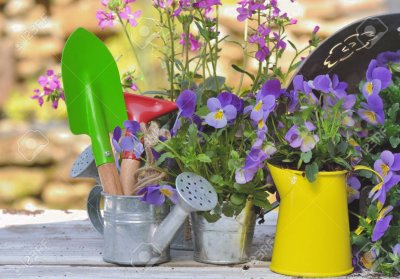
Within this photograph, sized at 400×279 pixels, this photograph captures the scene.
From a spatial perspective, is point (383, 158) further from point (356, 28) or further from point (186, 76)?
point (186, 76)

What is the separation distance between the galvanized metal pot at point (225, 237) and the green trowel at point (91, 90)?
0.18 metres

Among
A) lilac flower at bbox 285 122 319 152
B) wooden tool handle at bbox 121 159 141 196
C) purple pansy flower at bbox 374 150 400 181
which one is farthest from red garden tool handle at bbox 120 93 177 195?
purple pansy flower at bbox 374 150 400 181

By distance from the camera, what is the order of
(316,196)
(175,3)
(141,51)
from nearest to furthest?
(316,196), (175,3), (141,51)

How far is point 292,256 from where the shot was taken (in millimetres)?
1188

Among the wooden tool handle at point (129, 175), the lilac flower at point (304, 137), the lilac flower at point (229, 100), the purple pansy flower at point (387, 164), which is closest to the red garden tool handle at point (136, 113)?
the wooden tool handle at point (129, 175)

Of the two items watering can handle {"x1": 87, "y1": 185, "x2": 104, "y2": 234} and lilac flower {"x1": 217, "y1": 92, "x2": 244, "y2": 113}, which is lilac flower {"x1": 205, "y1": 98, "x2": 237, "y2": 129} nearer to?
lilac flower {"x1": 217, "y1": 92, "x2": 244, "y2": 113}

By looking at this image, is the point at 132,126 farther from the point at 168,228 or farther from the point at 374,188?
the point at 374,188

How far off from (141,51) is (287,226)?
4.87ft

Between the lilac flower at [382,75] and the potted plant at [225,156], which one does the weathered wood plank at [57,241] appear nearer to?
the potted plant at [225,156]

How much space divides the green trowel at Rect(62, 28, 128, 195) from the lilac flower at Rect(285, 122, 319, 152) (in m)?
0.28

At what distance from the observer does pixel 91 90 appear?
130 centimetres

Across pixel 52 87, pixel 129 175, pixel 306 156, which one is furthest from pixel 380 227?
pixel 52 87

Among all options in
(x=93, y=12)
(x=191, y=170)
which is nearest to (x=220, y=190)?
(x=191, y=170)

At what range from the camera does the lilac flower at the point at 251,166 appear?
45.8 inches
